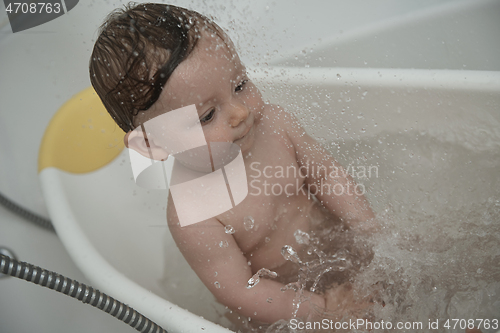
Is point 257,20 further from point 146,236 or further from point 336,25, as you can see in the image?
point 146,236

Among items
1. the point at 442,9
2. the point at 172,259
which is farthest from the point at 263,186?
the point at 442,9

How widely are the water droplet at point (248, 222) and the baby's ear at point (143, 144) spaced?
19 centimetres

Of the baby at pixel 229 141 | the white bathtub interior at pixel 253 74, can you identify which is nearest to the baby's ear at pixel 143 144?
the baby at pixel 229 141

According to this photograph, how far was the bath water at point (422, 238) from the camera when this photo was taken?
2.18 ft

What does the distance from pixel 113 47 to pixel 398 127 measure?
0.69 metres

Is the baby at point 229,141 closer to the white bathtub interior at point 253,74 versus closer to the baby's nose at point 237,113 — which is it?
the baby's nose at point 237,113

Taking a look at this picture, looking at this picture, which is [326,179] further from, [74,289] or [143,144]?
[74,289]

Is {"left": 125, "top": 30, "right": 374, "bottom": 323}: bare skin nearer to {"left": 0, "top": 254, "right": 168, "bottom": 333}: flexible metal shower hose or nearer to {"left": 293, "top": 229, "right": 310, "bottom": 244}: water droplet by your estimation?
{"left": 293, "top": 229, "right": 310, "bottom": 244}: water droplet

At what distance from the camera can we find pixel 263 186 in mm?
746

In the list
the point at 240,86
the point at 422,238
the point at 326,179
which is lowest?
the point at 422,238

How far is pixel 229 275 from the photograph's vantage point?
0.69 m

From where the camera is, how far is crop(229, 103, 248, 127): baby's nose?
585 millimetres

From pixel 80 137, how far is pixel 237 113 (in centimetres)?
47

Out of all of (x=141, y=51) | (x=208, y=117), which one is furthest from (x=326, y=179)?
(x=141, y=51)
